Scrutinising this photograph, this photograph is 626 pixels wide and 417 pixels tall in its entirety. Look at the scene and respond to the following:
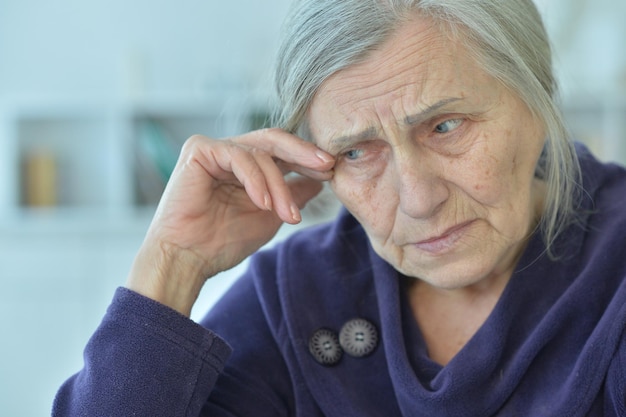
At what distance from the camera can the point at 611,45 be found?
3.64 metres

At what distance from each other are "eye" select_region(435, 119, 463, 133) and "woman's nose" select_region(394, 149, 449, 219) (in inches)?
1.8

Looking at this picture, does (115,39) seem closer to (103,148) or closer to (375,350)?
(103,148)

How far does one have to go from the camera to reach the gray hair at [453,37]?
1.13m

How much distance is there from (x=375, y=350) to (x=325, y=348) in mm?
79

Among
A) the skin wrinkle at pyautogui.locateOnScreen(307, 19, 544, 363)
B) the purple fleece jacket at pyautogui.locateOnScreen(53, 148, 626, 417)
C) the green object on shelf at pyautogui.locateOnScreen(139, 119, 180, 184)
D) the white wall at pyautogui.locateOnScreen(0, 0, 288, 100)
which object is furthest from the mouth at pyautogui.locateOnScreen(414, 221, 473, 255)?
the white wall at pyautogui.locateOnScreen(0, 0, 288, 100)

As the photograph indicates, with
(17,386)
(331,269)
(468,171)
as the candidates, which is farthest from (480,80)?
(17,386)

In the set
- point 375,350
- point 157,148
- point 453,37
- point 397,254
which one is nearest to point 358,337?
point 375,350

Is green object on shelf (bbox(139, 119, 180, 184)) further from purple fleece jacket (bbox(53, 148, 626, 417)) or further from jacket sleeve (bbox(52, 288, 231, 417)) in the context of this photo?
jacket sleeve (bbox(52, 288, 231, 417))

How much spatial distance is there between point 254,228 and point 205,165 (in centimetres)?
15

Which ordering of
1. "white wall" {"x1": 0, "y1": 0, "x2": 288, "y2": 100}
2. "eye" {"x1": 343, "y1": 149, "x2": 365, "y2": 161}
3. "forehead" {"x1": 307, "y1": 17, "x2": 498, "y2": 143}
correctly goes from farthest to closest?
1. "white wall" {"x1": 0, "y1": 0, "x2": 288, "y2": 100}
2. "eye" {"x1": 343, "y1": 149, "x2": 365, "y2": 161}
3. "forehead" {"x1": 307, "y1": 17, "x2": 498, "y2": 143}

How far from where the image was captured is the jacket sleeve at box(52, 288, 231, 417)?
118cm

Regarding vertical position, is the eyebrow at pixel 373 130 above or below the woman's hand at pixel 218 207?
above

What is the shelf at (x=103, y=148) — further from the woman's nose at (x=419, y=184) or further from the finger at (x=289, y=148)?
the woman's nose at (x=419, y=184)

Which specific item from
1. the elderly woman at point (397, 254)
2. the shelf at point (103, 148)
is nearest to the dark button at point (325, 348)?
the elderly woman at point (397, 254)
